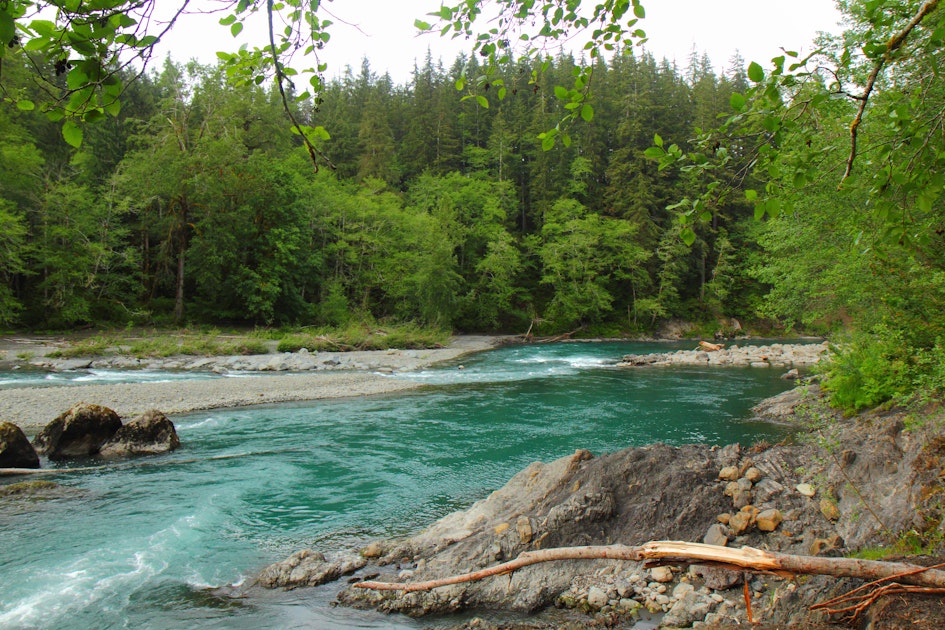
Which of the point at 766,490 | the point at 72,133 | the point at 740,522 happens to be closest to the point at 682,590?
the point at 740,522

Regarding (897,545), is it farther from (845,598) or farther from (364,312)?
(364,312)

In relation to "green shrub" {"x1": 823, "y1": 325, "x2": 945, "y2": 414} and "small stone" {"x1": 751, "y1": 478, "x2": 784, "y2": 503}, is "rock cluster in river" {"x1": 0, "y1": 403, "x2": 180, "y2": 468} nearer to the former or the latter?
"small stone" {"x1": 751, "y1": 478, "x2": 784, "y2": 503}

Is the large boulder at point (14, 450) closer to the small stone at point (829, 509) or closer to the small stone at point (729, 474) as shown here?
the small stone at point (729, 474)

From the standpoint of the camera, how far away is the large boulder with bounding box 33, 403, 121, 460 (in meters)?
10.1

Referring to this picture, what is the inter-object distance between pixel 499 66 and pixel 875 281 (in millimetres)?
8598

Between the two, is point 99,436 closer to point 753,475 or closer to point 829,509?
point 753,475

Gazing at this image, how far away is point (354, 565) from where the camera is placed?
245 inches

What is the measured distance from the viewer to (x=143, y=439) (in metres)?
10.6

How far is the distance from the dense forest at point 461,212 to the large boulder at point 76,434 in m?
6.09

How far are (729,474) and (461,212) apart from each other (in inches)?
1520

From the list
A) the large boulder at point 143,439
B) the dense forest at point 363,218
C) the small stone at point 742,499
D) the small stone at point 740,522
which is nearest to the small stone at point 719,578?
the small stone at point 740,522

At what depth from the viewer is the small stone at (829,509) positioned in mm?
6117

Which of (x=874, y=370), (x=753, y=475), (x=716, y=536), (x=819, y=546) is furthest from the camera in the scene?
(x=874, y=370)

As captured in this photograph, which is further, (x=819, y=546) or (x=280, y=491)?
(x=280, y=491)
